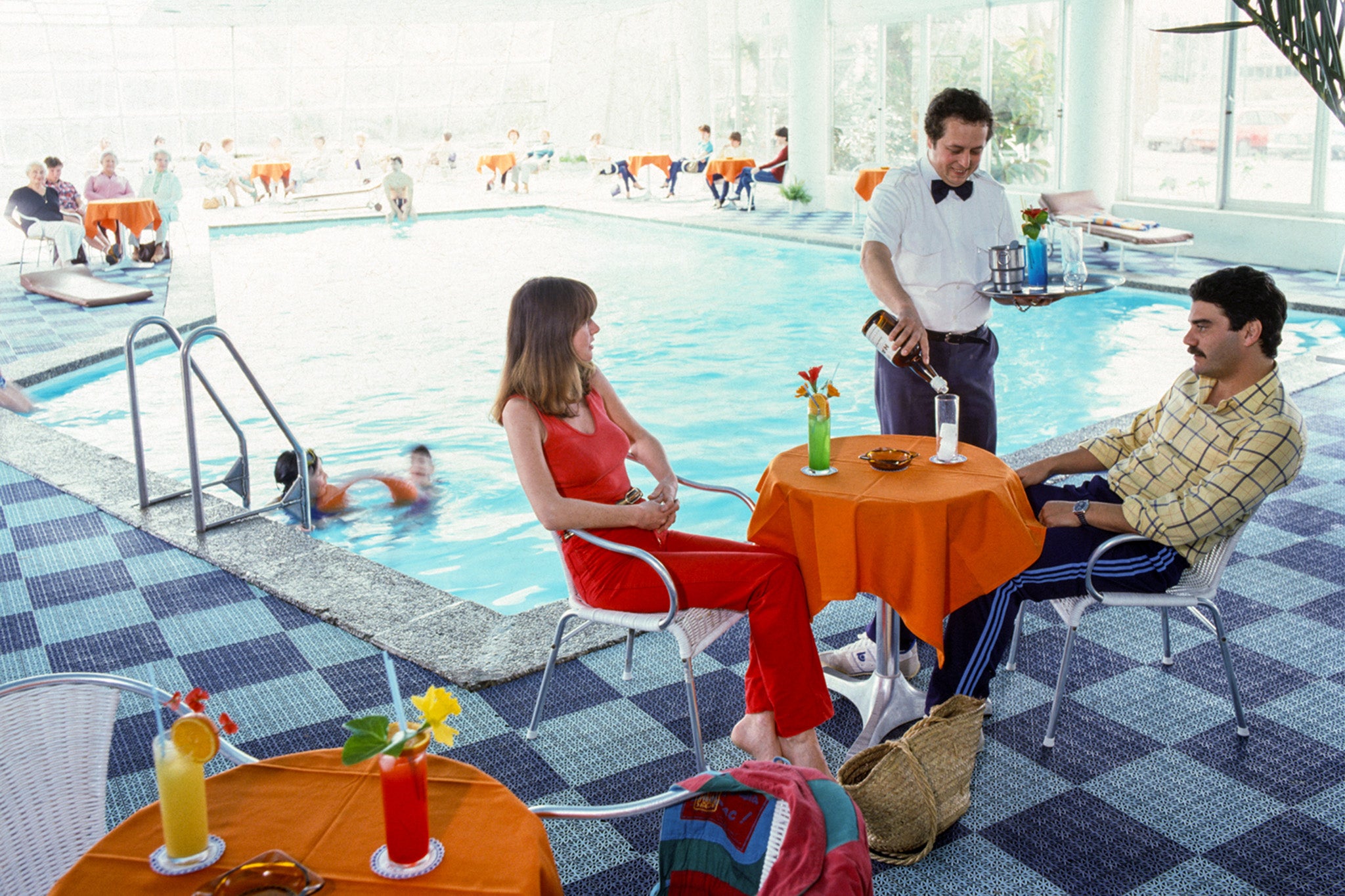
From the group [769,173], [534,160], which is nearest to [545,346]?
[769,173]

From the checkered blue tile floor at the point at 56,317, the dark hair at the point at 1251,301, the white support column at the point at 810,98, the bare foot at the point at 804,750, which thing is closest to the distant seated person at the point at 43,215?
the checkered blue tile floor at the point at 56,317

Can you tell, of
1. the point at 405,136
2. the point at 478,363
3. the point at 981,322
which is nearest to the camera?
the point at 981,322

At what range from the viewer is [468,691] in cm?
315

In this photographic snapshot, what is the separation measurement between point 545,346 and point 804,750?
3.81ft

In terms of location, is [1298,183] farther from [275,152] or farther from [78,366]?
[275,152]

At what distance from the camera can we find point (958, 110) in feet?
10.2

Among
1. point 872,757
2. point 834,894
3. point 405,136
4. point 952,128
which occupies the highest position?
point 405,136

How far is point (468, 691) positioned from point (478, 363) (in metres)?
5.82

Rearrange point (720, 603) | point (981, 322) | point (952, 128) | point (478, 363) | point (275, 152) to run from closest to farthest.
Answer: point (720, 603), point (952, 128), point (981, 322), point (478, 363), point (275, 152)

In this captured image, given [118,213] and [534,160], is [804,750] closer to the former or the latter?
[118,213]

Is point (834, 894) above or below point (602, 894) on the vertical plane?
above

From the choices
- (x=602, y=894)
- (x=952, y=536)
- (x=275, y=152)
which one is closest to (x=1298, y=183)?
(x=952, y=536)

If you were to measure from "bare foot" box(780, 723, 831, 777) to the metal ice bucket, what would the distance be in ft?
4.76

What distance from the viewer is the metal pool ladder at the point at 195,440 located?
4184 millimetres
